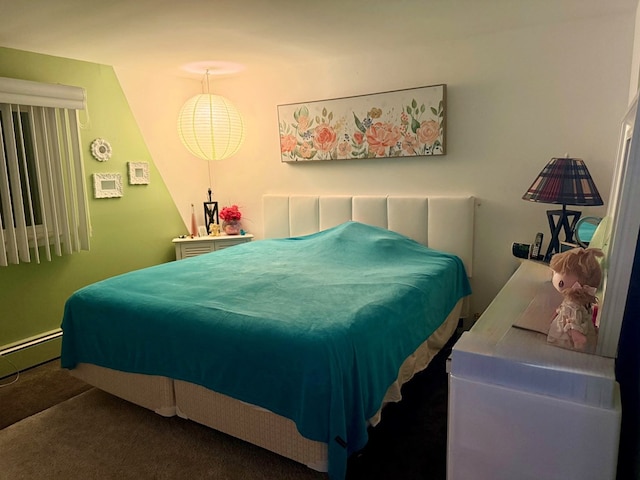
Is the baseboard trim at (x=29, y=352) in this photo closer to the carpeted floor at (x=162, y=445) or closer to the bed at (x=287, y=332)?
the carpeted floor at (x=162, y=445)

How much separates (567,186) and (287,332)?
69.6 inches

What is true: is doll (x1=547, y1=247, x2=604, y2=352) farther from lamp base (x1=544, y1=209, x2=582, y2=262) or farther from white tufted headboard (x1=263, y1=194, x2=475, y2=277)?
white tufted headboard (x1=263, y1=194, x2=475, y2=277)

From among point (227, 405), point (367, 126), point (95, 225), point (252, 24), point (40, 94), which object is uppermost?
point (252, 24)

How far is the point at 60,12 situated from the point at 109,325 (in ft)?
5.45

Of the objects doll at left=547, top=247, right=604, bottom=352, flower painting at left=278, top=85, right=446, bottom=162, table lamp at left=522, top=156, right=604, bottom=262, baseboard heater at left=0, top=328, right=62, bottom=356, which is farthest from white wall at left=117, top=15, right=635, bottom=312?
doll at left=547, top=247, right=604, bottom=352

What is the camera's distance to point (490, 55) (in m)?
3.03

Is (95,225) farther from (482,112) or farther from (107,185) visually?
(482,112)

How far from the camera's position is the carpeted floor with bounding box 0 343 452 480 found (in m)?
1.94

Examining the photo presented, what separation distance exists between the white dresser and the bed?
1.73 ft

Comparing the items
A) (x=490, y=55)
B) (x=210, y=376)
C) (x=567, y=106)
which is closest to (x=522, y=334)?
(x=210, y=376)

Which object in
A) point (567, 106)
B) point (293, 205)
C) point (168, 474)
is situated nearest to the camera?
point (168, 474)

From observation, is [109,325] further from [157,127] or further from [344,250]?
[157,127]

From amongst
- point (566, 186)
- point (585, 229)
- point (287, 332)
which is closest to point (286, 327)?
point (287, 332)

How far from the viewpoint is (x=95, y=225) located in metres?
3.54
